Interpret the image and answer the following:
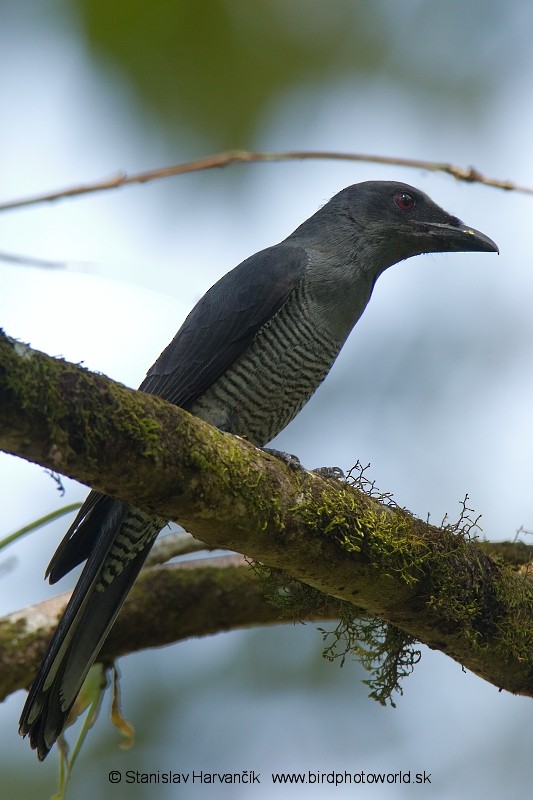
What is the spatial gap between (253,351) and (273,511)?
156 cm

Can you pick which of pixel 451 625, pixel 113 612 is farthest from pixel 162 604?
pixel 451 625

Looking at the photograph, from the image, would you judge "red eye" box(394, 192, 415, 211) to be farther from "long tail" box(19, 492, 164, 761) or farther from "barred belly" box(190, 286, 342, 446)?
"long tail" box(19, 492, 164, 761)

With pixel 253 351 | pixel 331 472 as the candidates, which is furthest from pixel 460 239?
pixel 331 472

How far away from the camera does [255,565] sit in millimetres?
4016

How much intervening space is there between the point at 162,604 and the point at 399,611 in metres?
1.47

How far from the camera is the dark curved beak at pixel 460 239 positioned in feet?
17.1

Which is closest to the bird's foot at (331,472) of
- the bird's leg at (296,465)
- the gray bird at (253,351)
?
the bird's leg at (296,465)

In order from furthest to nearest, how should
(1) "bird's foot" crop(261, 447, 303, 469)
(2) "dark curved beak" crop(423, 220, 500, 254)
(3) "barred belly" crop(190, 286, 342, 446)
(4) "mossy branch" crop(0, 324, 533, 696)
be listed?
1. (2) "dark curved beak" crop(423, 220, 500, 254)
2. (3) "barred belly" crop(190, 286, 342, 446)
3. (1) "bird's foot" crop(261, 447, 303, 469)
4. (4) "mossy branch" crop(0, 324, 533, 696)

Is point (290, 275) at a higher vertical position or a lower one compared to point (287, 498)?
higher

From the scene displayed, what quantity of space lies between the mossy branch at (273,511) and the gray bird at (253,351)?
0.87 m

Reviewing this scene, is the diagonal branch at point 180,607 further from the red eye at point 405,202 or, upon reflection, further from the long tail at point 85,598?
the red eye at point 405,202

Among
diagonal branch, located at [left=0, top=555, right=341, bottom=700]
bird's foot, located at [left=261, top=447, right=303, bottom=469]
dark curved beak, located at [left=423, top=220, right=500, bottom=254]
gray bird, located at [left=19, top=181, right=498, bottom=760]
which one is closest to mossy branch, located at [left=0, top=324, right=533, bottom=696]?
bird's foot, located at [left=261, top=447, right=303, bottom=469]

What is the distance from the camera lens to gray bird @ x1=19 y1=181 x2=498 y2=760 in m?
4.03

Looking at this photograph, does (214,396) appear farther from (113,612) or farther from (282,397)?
(113,612)
